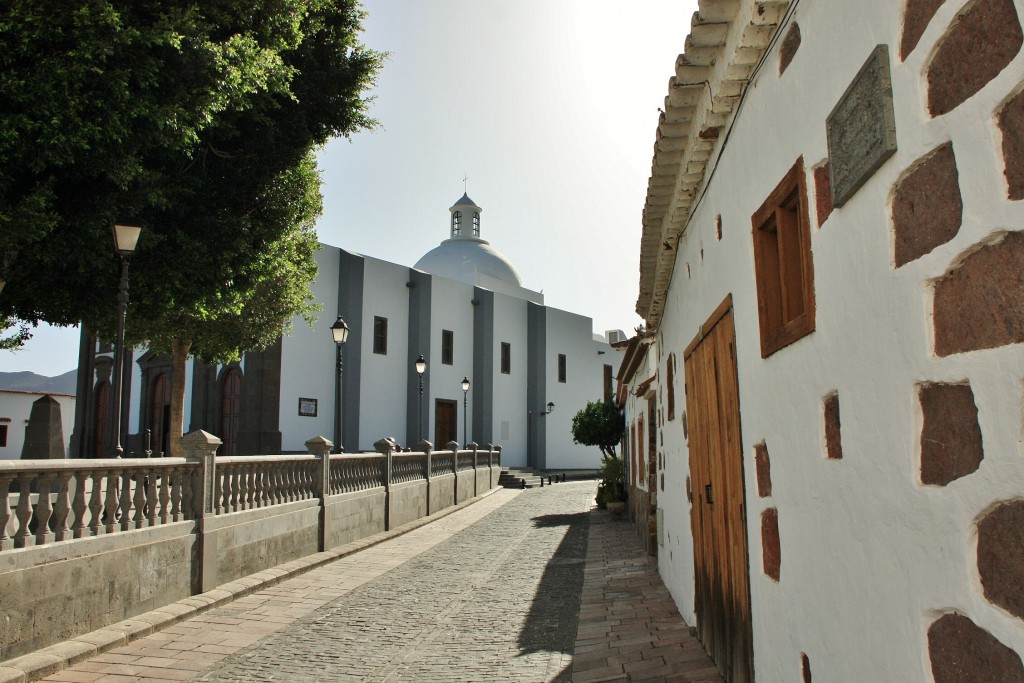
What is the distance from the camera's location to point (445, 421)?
3212cm

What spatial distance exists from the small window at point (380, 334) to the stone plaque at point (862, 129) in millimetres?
27089

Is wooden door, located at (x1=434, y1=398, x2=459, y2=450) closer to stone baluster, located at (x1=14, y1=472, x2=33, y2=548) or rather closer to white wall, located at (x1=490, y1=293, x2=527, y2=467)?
white wall, located at (x1=490, y1=293, x2=527, y2=467)

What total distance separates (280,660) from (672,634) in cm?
305

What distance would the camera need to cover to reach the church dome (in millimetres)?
42031

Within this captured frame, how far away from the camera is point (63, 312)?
1168 cm

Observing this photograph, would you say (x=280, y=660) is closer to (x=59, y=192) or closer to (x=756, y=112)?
(x=756, y=112)

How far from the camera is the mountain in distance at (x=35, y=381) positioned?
10004 cm

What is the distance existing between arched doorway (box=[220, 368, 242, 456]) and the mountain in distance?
85.7 meters

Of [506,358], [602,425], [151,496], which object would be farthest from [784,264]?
[506,358]

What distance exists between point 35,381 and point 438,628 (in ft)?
410

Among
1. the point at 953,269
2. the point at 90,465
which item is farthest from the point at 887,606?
the point at 90,465

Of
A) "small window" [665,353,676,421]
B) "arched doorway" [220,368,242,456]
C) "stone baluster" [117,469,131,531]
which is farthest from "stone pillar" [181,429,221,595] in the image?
"arched doorway" [220,368,242,456]

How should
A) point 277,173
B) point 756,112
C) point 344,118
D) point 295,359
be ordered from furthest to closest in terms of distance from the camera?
point 295,359, point 344,118, point 277,173, point 756,112

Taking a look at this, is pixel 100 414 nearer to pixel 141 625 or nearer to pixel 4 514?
pixel 141 625
